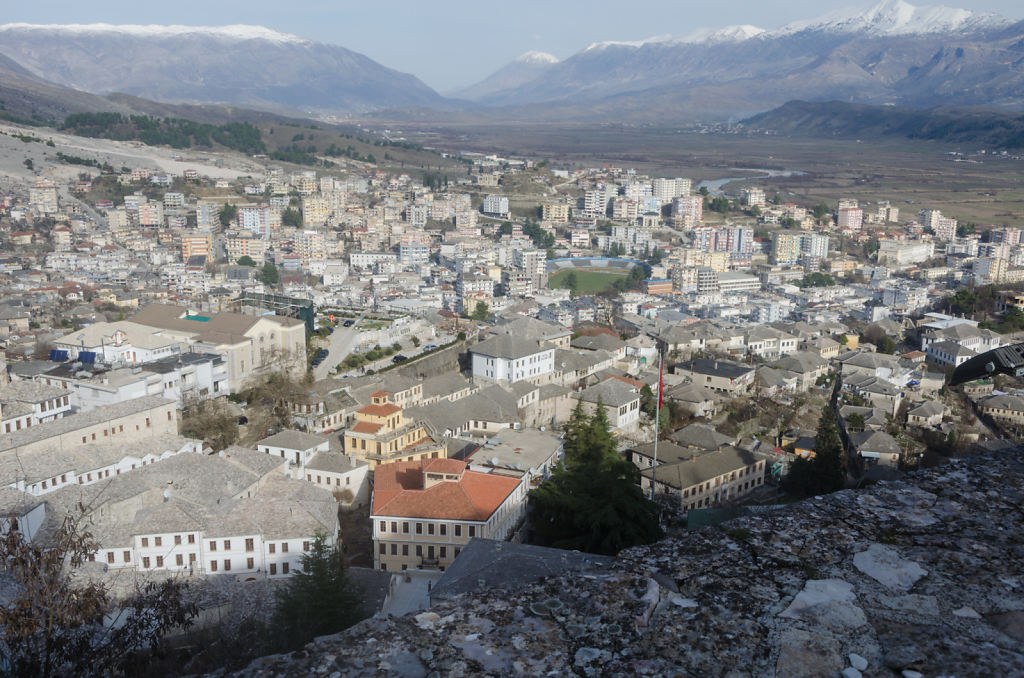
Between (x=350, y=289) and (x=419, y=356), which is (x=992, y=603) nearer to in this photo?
(x=419, y=356)

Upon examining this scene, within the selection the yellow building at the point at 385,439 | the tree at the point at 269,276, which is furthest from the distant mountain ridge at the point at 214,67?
the yellow building at the point at 385,439

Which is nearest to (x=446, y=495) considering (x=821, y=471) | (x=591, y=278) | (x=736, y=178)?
(x=821, y=471)

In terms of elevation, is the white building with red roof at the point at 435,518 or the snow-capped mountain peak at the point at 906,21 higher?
the snow-capped mountain peak at the point at 906,21

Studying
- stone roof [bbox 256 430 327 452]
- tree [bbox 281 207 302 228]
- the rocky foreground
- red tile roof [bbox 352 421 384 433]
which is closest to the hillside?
tree [bbox 281 207 302 228]

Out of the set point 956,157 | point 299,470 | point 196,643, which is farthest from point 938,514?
point 956,157

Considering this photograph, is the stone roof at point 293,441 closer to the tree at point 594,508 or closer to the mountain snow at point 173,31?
the tree at point 594,508

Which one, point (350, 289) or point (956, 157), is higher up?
point (956, 157)

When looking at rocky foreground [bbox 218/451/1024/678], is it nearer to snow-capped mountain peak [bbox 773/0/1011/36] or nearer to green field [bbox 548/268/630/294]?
green field [bbox 548/268/630/294]
